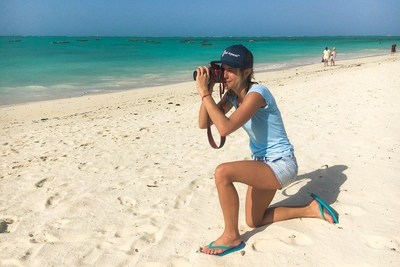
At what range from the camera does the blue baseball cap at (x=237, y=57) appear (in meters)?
2.87

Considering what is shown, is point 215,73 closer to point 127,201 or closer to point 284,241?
point 284,241

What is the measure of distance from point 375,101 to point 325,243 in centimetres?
618

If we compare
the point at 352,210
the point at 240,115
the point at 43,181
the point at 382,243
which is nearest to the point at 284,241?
the point at 382,243

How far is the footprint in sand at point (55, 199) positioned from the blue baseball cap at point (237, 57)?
7.92 ft

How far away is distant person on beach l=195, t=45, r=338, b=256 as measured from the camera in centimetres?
287

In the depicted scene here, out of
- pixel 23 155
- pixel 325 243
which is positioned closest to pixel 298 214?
pixel 325 243

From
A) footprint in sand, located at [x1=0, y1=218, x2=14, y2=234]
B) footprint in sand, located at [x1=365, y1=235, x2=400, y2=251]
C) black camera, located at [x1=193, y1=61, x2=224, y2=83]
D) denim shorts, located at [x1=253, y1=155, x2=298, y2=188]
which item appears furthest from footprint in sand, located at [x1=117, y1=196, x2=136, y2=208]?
footprint in sand, located at [x1=365, y1=235, x2=400, y2=251]

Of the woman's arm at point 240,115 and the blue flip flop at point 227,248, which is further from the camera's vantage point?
the blue flip flop at point 227,248

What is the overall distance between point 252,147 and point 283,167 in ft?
1.08

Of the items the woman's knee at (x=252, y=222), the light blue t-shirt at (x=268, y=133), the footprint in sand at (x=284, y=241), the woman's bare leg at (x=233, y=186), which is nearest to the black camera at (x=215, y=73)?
the light blue t-shirt at (x=268, y=133)

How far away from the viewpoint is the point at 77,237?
132 inches

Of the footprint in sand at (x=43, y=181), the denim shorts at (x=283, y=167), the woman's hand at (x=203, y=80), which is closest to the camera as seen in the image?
the woman's hand at (x=203, y=80)

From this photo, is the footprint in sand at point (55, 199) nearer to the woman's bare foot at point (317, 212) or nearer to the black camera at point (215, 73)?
the black camera at point (215, 73)

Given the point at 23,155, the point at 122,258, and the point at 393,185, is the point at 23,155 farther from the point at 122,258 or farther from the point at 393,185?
the point at 393,185
